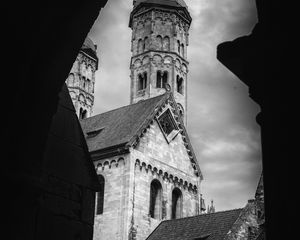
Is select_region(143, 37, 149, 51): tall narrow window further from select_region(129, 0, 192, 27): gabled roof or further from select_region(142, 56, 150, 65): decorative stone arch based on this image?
select_region(129, 0, 192, 27): gabled roof

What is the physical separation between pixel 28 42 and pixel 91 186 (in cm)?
255

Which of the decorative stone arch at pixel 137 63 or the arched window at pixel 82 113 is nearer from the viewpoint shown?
the decorative stone arch at pixel 137 63

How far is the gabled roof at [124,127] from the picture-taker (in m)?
29.4

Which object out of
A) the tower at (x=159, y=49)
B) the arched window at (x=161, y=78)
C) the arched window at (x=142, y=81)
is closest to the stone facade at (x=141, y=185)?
the tower at (x=159, y=49)

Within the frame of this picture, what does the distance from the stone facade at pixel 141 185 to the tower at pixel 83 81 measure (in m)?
22.1

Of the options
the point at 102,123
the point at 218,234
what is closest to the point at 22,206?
the point at 218,234

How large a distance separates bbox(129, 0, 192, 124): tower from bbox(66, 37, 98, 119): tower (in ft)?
17.5

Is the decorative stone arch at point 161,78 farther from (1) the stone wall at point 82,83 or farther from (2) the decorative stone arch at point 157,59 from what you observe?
(1) the stone wall at point 82,83

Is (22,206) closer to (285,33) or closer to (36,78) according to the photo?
(36,78)

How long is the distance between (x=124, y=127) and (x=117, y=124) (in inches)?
59.5

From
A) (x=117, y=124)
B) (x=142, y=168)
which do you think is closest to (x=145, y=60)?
(x=117, y=124)

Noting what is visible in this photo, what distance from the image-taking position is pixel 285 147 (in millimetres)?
3689

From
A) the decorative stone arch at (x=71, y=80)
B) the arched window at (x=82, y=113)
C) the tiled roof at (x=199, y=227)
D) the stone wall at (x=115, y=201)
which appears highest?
the decorative stone arch at (x=71, y=80)

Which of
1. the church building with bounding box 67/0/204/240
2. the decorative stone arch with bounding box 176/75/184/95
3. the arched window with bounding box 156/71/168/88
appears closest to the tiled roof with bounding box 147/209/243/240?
the church building with bounding box 67/0/204/240
